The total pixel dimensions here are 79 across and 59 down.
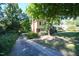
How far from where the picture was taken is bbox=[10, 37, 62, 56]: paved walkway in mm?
2408

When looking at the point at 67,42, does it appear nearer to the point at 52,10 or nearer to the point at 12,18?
the point at 52,10

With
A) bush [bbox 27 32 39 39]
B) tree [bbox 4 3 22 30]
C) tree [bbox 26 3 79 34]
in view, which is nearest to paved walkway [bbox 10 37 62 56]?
bush [bbox 27 32 39 39]

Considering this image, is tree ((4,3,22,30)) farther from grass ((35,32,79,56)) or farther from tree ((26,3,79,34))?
grass ((35,32,79,56))

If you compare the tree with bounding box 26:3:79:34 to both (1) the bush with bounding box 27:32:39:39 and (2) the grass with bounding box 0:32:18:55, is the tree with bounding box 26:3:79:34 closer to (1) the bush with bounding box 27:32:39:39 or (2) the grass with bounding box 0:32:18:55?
(1) the bush with bounding box 27:32:39:39

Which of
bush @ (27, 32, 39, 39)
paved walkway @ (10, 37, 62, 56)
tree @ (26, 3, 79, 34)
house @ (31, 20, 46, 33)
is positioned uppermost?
tree @ (26, 3, 79, 34)

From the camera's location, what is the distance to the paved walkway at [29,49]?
2.41 metres

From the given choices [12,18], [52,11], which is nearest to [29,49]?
[12,18]

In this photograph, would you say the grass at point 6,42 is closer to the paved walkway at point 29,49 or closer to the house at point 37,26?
the paved walkway at point 29,49

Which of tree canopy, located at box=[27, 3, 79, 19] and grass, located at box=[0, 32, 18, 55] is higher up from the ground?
tree canopy, located at box=[27, 3, 79, 19]

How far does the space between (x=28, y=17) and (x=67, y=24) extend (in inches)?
17.1

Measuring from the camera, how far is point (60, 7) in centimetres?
243

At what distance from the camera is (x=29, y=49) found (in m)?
2.43

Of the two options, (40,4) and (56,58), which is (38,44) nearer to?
(56,58)

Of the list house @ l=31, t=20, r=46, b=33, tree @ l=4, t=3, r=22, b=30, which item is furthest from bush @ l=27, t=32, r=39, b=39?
tree @ l=4, t=3, r=22, b=30
